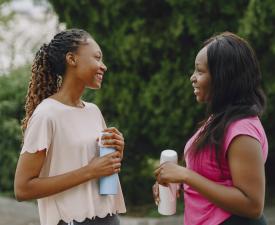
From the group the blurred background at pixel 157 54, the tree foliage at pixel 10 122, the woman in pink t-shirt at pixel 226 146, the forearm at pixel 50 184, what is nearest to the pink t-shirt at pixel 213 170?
the woman in pink t-shirt at pixel 226 146

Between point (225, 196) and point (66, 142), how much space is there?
75cm

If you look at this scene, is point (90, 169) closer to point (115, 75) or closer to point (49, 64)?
point (49, 64)

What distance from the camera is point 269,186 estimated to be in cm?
761

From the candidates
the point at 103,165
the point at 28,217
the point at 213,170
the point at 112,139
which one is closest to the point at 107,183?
the point at 103,165

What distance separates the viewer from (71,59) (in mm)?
2623

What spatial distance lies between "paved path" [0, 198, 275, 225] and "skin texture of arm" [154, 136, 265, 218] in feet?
13.7

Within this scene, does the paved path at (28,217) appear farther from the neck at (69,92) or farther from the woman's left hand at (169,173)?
the woman's left hand at (169,173)

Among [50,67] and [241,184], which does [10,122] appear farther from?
[241,184]

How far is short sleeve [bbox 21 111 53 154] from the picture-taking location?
2432mm

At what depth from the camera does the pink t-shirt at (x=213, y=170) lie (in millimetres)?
2150

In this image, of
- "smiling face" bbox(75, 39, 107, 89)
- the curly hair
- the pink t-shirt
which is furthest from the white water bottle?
the curly hair

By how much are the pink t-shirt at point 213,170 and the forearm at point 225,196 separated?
0.17 ft

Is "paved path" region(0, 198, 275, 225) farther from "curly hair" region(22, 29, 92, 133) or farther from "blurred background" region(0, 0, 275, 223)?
"curly hair" region(22, 29, 92, 133)

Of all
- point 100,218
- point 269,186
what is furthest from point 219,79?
A: point 269,186
